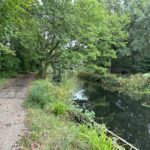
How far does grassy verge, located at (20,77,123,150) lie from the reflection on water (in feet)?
9.04

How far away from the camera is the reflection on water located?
16.1 metres

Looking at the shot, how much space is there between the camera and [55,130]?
11.4m

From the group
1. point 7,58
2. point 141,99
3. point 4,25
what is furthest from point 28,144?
point 7,58

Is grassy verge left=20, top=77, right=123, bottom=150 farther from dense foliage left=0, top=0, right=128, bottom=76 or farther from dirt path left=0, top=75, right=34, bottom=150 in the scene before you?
dense foliage left=0, top=0, right=128, bottom=76

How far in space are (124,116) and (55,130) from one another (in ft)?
34.9

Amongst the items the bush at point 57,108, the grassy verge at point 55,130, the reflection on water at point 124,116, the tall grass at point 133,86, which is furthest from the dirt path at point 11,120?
the tall grass at point 133,86

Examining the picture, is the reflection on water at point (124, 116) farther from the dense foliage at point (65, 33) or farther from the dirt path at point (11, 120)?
the dirt path at point (11, 120)

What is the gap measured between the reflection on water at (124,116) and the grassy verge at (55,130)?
9.04 ft

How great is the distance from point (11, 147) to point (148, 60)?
120ft

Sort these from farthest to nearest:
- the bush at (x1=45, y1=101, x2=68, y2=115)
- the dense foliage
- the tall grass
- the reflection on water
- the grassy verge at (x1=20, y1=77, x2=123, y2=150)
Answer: the tall grass, the dense foliage, the reflection on water, the bush at (x1=45, y1=101, x2=68, y2=115), the grassy verge at (x1=20, y1=77, x2=123, y2=150)

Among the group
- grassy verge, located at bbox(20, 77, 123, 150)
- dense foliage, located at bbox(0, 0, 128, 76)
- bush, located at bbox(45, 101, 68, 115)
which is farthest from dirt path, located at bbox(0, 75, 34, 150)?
dense foliage, located at bbox(0, 0, 128, 76)

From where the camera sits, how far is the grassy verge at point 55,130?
31.6 feet

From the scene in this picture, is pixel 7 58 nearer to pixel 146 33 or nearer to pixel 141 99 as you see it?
pixel 141 99

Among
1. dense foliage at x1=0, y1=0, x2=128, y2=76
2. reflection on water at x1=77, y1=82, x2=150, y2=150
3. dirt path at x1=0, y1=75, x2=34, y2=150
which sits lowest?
reflection on water at x1=77, y1=82, x2=150, y2=150
